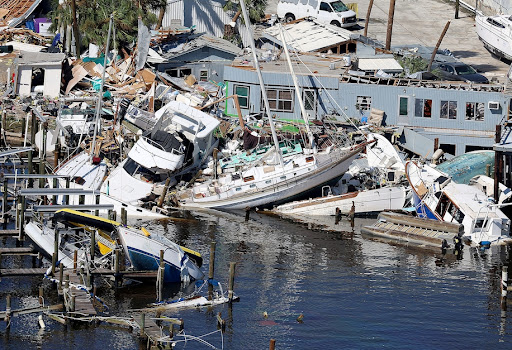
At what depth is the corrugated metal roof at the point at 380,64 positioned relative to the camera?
63.2 meters

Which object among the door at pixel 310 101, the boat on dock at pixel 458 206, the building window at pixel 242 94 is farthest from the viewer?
the building window at pixel 242 94

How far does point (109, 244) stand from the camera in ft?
143

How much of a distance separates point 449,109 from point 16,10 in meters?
39.0

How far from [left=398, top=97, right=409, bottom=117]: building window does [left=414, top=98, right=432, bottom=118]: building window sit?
0.50 m

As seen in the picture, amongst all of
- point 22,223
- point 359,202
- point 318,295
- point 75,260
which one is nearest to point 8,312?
point 75,260

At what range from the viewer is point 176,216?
51.3 meters

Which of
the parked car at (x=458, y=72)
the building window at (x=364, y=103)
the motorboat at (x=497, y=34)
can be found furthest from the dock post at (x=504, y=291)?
the motorboat at (x=497, y=34)

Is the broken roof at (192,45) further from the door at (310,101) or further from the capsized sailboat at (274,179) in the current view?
the capsized sailboat at (274,179)

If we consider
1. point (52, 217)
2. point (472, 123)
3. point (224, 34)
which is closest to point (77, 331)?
point (52, 217)

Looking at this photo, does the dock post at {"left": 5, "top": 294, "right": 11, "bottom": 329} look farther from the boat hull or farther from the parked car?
the parked car

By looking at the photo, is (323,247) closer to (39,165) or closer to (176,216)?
A: (176,216)

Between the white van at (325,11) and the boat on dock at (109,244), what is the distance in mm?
34710

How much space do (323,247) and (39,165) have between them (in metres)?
15.0

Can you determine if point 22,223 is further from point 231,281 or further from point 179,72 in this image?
point 179,72
